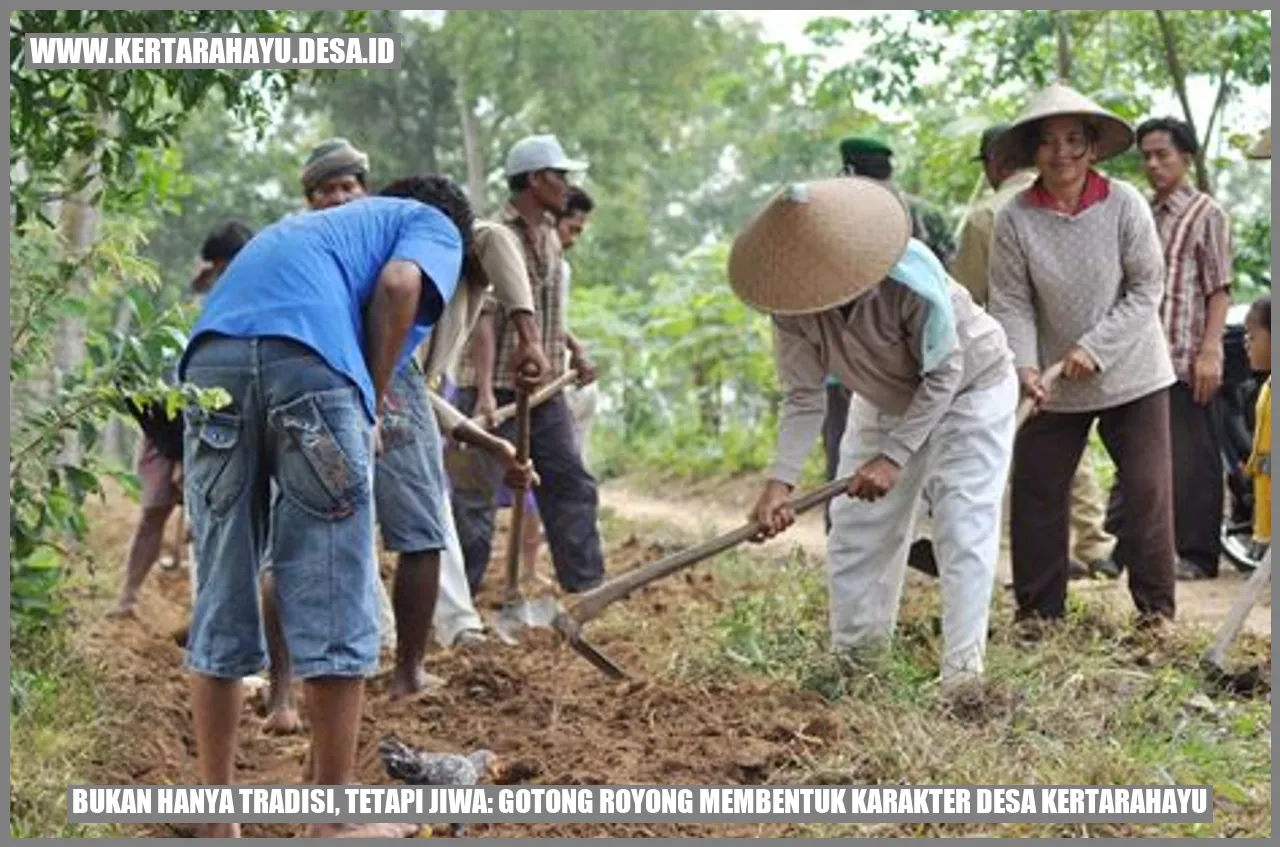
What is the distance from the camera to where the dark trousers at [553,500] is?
6.86m

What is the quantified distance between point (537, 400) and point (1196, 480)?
2.82 m

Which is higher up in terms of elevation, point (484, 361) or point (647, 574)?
point (484, 361)

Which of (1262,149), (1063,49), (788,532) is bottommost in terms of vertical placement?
(788,532)

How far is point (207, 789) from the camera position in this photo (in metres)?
4.03

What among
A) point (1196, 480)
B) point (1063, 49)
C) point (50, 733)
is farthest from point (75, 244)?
point (1063, 49)

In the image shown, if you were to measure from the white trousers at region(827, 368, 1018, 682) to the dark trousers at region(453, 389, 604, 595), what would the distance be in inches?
58.6

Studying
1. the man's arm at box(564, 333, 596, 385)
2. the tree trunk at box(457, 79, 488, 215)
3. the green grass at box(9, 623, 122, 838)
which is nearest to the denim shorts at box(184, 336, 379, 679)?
the green grass at box(9, 623, 122, 838)

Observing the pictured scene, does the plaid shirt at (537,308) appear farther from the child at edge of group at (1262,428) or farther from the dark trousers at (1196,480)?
the child at edge of group at (1262,428)

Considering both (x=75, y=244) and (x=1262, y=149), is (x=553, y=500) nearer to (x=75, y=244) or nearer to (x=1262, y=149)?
(x=75, y=244)

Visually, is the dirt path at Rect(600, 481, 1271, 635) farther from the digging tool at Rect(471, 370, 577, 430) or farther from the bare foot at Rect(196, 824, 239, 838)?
the bare foot at Rect(196, 824, 239, 838)

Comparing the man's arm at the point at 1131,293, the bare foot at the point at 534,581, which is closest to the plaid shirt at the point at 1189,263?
the man's arm at the point at 1131,293

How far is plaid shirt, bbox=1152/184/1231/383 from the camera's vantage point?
7.32 metres

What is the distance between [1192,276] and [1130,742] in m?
3.19

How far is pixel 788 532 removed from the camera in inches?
412
